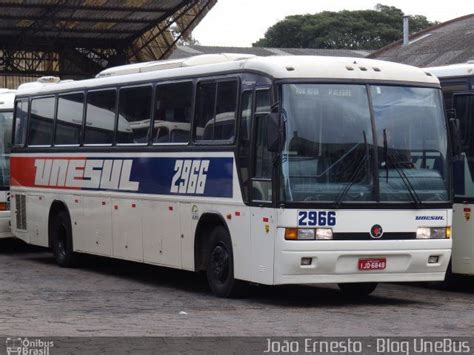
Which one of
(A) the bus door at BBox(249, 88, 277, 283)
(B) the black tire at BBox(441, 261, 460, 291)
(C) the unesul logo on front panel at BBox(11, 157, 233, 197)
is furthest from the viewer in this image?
(B) the black tire at BBox(441, 261, 460, 291)

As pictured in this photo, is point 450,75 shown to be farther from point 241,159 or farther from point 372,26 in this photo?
point 372,26

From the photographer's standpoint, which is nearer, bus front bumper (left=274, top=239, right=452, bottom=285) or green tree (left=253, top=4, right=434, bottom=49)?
bus front bumper (left=274, top=239, right=452, bottom=285)

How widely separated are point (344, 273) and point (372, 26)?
273 ft

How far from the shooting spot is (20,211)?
2267cm

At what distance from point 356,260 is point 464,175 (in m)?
2.80

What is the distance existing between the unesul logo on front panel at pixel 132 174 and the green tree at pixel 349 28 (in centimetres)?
7478

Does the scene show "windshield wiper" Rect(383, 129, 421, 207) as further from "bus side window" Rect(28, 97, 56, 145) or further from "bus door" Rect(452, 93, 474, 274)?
"bus side window" Rect(28, 97, 56, 145)

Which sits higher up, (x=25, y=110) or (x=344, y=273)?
(x=25, y=110)

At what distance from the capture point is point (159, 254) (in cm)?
1736

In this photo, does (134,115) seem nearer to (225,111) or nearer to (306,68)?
(225,111)

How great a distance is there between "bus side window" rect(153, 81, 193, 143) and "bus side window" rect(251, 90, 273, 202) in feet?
6.26

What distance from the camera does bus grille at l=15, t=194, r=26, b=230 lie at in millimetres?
22516

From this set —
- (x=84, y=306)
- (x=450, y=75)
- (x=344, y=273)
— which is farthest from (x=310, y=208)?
(x=450, y=75)

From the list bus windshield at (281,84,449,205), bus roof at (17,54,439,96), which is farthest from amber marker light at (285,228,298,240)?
bus roof at (17,54,439,96)
